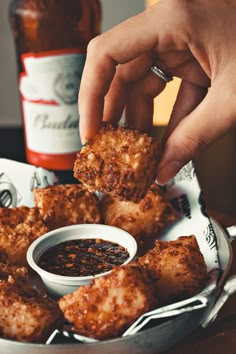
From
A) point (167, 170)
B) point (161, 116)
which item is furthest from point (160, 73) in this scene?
point (161, 116)

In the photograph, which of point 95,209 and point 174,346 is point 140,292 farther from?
point 95,209

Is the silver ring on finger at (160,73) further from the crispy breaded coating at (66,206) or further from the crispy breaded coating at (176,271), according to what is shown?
the crispy breaded coating at (176,271)

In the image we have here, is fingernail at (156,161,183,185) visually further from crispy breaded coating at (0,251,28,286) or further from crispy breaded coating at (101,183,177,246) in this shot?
crispy breaded coating at (0,251,28,286)

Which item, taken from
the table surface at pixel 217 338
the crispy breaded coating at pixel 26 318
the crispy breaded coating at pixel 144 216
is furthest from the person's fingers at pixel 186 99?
the crispy breaded coating at pixel 26 318

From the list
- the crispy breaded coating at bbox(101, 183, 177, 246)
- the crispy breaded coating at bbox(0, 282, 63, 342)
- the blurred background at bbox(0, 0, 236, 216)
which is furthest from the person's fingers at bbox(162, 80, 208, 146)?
the blurred background at bbox(0, 0, 236, 216)

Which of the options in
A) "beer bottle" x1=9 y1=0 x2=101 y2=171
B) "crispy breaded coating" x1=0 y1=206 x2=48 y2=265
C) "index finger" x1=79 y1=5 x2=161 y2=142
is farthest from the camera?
"beer bottle" x1=9 y1=0 x2=101 y2=171

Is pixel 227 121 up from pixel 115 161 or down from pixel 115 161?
up

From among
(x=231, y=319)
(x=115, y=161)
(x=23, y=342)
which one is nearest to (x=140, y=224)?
(x=115, y=161)
